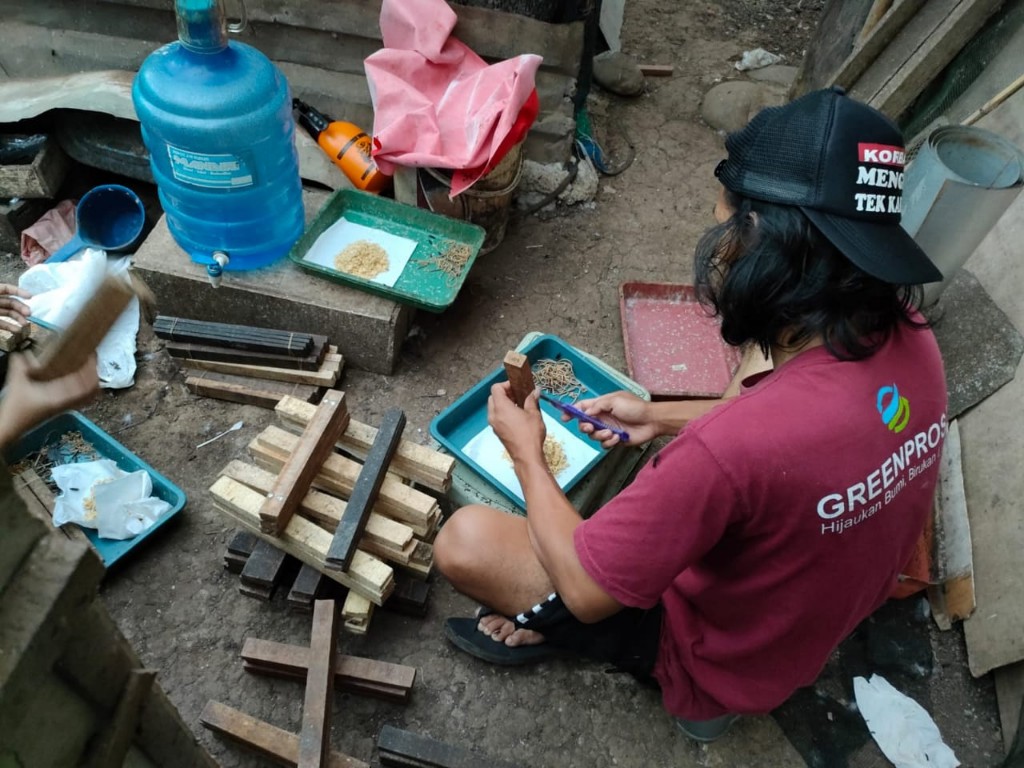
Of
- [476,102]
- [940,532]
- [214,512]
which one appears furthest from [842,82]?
[214,512]

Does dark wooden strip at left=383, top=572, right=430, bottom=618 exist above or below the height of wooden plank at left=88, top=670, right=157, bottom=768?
below

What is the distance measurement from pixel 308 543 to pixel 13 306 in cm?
197

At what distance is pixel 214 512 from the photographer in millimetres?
3209


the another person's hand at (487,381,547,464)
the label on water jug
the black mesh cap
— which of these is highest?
the black mesh cap

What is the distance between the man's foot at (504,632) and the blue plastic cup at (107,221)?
2953 mm

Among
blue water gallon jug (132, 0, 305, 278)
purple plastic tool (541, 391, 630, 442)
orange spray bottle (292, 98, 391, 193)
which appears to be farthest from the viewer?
orange spray bottle (292, 98, 391, 193)

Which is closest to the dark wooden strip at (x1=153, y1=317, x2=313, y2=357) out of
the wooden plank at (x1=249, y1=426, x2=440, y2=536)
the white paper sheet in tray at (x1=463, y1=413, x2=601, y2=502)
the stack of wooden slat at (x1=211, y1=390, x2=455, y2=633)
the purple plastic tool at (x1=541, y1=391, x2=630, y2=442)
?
the stack of wooden slat at (x1=211, y1=390, x2=455, y2=633)

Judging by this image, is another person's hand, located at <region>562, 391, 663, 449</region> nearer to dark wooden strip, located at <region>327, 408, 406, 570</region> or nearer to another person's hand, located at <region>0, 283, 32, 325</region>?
dark wooden strip, located at <region>327, 408, 406, 570</region>

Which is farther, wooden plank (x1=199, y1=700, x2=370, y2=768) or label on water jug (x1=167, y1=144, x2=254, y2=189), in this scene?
label on water jug (x1=167, y1=144, x2=254, y2=189)

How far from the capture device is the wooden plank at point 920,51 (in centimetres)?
405

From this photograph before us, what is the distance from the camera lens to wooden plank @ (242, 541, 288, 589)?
279cm

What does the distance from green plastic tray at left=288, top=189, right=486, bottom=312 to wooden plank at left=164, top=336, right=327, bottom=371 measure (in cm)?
41

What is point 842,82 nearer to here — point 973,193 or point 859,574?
point 973,193

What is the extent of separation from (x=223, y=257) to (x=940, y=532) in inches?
140
